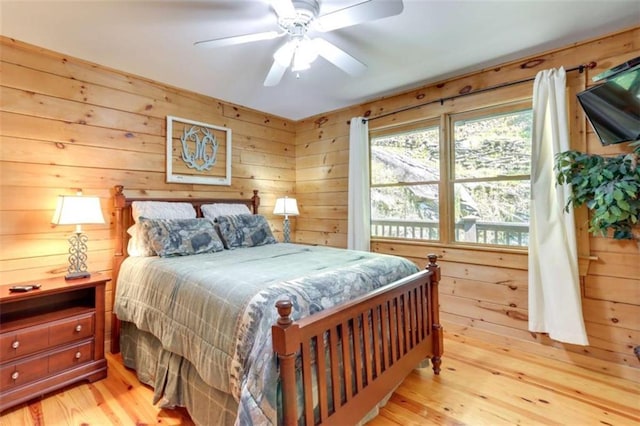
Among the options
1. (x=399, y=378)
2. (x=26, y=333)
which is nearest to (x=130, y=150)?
(x=26, y=333)

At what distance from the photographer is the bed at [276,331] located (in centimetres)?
129

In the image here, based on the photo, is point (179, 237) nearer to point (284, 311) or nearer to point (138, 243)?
point (138, 243)

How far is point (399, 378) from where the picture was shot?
187 centimetres

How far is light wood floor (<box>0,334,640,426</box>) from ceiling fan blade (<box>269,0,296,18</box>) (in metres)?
2.28

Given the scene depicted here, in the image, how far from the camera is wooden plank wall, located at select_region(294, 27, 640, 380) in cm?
220

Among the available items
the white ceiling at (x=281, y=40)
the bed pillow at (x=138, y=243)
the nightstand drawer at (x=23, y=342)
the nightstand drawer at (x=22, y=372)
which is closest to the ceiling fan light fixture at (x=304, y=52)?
the white ceiling at (x=281, y=40)

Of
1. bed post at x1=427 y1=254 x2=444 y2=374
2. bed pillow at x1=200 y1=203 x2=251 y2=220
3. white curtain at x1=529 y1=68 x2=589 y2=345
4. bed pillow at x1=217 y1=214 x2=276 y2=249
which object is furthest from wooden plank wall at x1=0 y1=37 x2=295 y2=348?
white curtain at x1=529 y1=68 x2=589 y2=345

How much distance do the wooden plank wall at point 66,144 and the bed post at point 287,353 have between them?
85.1 inches

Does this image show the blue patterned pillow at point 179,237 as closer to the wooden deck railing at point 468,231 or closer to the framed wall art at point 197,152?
the framed wall art at point 197,152

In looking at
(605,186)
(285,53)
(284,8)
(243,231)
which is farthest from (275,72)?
(605,186)

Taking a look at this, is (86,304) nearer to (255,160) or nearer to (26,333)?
(26,333)

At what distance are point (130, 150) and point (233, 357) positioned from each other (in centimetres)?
229

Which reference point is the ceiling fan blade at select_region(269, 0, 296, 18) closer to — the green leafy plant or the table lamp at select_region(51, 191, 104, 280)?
the table lamp at select_region(51, 191, 104, 280)

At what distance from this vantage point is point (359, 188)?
3543 mm
